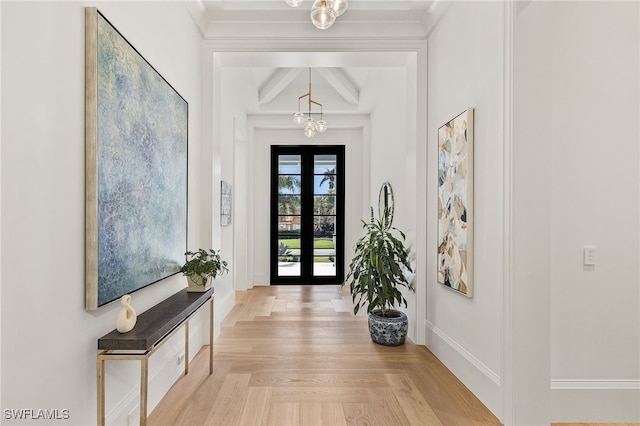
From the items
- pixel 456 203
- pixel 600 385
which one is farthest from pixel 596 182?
pixel 600 385

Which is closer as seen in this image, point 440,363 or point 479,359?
point 479,359

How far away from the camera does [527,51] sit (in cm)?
196

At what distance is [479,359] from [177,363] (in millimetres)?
2172

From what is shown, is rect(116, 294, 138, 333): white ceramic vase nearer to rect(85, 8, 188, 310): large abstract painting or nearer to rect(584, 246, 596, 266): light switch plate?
rect(85, 8, 188, 310): large abstract painting

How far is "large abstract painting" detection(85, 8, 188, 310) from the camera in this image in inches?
59.2

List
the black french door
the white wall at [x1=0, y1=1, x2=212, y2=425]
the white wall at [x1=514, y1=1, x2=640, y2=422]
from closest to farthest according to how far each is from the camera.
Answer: the white wall at [x1=0, y1=1, x2=212, y2=425]
the white wall at [x1=514, y1=1, x2=640, y2=422]
the black french door

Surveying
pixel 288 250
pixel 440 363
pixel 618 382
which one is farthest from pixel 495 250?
pixel 288 250

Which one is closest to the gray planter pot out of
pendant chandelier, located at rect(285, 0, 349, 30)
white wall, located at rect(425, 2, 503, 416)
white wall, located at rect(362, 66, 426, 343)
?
white wall, located at rect(362, 66, 426, 343)

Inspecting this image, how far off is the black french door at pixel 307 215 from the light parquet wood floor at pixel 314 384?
243cm

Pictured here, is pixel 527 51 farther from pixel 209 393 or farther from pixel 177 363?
pixel 177 363

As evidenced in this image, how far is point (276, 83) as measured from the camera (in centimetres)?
536

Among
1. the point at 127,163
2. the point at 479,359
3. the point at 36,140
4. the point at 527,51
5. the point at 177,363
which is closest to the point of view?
the point at 36,140

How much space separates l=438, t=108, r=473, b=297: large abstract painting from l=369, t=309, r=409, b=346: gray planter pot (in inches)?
24.8

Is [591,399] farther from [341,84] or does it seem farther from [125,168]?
[341,84]
